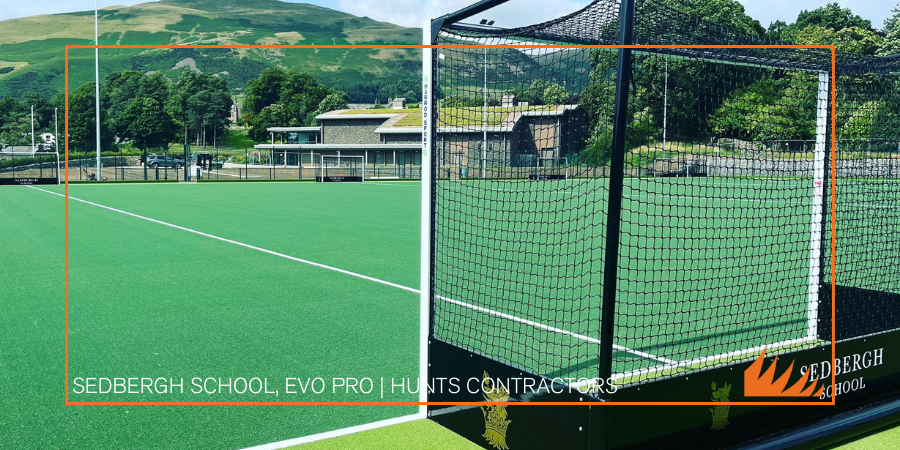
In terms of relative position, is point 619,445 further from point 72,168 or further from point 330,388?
point 72,168

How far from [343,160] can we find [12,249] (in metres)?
47.7

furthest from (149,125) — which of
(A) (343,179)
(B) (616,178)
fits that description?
(B) (616,178)

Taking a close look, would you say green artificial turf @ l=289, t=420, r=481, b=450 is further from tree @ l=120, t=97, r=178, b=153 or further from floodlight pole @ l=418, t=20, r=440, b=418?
tree @ l=120, t=97, r=178, b=153

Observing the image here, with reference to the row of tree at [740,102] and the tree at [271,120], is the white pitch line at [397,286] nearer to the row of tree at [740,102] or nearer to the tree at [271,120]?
the row of tree at [740,102]

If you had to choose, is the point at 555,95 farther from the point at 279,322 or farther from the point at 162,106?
the point at 162,106

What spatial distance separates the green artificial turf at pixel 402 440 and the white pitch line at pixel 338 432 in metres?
0.04

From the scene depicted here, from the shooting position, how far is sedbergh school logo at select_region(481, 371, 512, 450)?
130 inches

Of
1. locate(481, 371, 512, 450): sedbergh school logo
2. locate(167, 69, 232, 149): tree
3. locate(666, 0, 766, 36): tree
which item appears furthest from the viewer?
locate(167, 69, 232, 149): tree

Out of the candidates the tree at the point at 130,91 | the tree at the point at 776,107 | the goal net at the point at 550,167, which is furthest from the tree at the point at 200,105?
the tree at the point at 776,107

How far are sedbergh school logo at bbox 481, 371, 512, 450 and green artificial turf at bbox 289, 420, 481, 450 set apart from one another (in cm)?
12

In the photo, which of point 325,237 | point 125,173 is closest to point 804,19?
point 125,173

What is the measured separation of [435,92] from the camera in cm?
369

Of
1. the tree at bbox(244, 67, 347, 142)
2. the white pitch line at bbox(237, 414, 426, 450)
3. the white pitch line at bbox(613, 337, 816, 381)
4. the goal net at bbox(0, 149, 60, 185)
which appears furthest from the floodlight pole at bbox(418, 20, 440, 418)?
the tree at bbox(244, 67, 347, 142)

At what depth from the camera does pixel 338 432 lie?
3.49m
